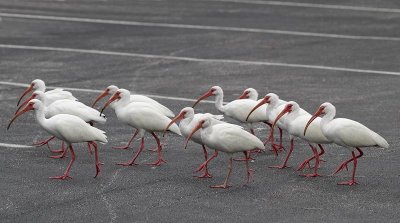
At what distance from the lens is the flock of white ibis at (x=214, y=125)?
44.6 feet

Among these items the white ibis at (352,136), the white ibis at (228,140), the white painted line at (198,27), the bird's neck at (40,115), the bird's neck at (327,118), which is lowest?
the white painted line at (198,27)

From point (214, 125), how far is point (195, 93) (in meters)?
5.27

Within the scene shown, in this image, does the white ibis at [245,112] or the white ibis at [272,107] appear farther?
the white ibis at [245,112]

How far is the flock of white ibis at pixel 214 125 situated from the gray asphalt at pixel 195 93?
0.83ft

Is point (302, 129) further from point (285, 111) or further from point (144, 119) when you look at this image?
point (144, 119)

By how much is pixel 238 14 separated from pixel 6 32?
5827mm

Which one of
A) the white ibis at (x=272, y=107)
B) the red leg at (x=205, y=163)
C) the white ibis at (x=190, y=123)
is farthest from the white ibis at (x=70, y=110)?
the white ibis at (x=272, y=107)

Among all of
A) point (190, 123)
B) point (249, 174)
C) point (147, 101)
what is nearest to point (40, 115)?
point (147, 101)

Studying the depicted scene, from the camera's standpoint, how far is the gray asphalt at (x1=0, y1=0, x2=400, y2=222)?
1245 centimetres

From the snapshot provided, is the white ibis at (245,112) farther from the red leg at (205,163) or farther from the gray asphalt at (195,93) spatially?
the red leg at (205,163)

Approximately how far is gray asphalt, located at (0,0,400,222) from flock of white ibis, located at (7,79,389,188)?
25 cm

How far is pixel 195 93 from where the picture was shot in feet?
62.6

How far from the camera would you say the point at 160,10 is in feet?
90.3

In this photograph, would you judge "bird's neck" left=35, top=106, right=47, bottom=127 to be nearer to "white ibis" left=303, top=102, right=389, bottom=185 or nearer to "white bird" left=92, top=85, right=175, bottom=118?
"white bird" left=92, top=85, right=175, bottom=118
